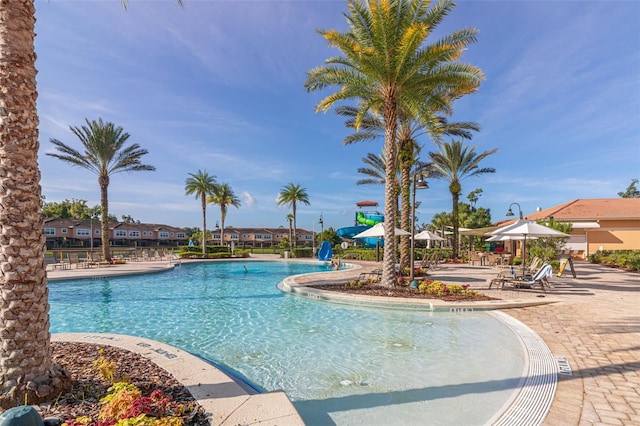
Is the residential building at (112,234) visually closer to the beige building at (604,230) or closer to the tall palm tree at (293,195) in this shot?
the tall palm tree at (293,195)

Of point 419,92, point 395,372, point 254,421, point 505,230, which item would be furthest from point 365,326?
point 419,92

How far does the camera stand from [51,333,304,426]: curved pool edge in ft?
10.7

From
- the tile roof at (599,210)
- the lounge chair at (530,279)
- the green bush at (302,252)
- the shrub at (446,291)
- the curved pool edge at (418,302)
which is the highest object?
the tile roof at (599,210)

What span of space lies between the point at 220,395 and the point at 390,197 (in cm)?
936

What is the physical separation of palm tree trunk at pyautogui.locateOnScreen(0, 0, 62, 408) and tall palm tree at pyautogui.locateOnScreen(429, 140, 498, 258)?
25371 mm

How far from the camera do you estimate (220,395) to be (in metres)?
3.76

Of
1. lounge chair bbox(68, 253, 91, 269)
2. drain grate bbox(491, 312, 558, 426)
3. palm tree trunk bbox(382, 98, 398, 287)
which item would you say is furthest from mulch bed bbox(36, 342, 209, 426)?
lounge chair bbox(68, 253, 91, 269)

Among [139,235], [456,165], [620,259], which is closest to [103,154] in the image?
[456,165]

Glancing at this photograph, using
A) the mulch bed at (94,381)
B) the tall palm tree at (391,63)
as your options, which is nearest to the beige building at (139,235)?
the tall palm tree at (391,63)

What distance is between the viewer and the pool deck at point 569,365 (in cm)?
350

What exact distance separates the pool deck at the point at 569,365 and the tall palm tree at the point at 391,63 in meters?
5.28

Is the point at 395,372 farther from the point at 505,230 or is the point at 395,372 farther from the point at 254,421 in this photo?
the point at 505,230

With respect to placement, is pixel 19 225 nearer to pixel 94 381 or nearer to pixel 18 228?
pixel 18 228

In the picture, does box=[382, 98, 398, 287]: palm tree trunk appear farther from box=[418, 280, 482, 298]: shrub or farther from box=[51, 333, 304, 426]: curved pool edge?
box=[51, 333, 304, 426]: curved pool edge
